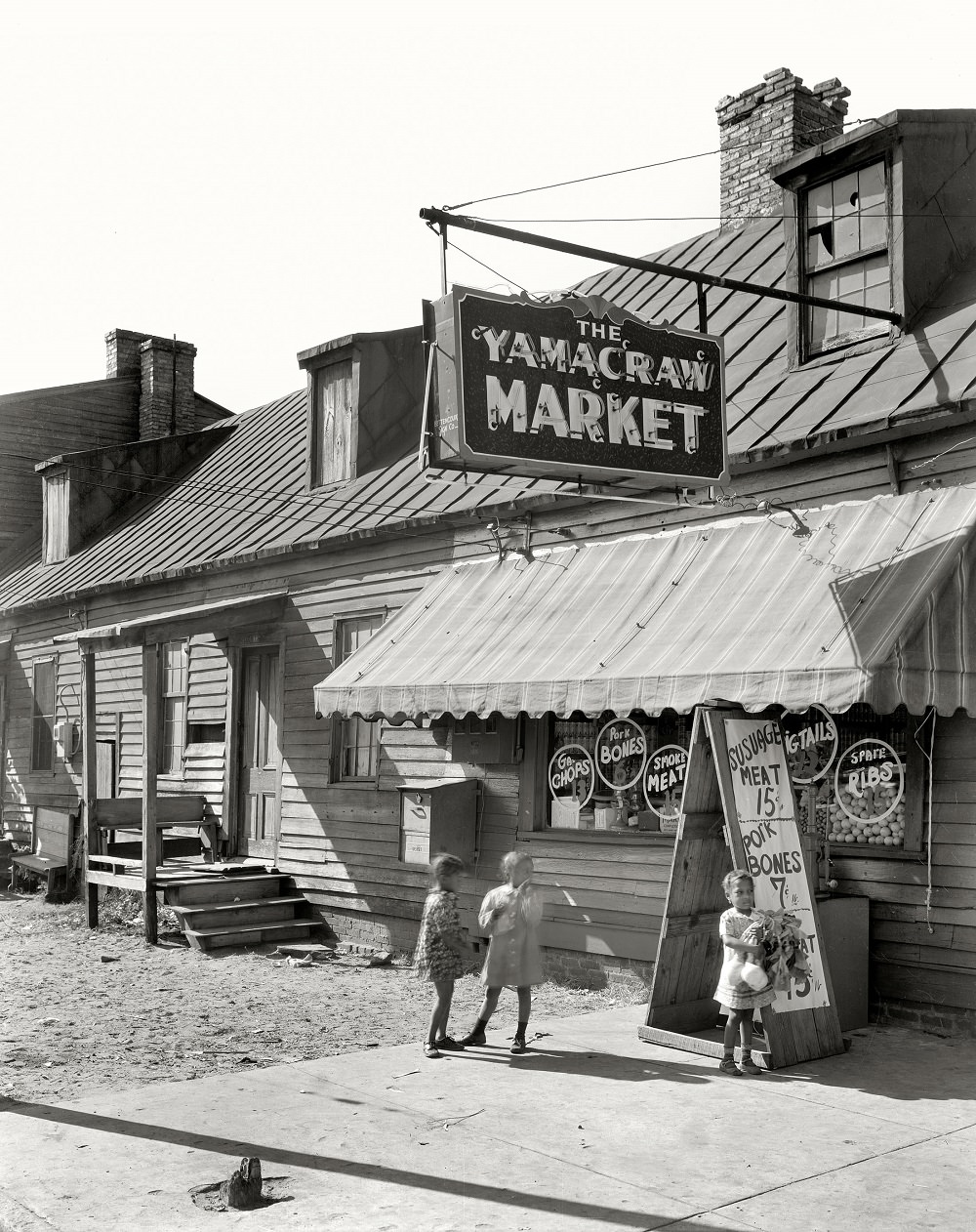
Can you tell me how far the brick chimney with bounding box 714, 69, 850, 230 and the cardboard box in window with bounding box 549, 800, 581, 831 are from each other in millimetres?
6642

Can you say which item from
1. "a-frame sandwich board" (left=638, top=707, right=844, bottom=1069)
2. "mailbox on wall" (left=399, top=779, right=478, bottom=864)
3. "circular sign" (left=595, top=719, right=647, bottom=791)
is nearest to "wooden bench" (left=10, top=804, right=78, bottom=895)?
"mailbox on wall" (left=399, top=779, right=478, bottom=864)

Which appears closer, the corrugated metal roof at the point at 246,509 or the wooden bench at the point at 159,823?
the corrugated metal roof at the point at 246,509

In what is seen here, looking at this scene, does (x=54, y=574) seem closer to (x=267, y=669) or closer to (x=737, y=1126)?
(x=267, y=669)

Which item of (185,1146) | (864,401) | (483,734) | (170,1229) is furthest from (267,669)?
(170,1229)

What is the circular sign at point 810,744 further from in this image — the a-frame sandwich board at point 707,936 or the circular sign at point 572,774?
the circular sign at point 572,774

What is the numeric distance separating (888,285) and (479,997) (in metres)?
6.43

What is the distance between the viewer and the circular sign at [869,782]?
26.8 ft

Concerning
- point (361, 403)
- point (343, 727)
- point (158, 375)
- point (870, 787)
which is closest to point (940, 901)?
point (870, 787)

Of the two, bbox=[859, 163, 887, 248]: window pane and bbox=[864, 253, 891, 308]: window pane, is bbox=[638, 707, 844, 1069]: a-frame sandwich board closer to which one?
bbox=[864, 253, 891, 308]: window pane

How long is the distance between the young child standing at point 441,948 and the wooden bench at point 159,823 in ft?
22.4

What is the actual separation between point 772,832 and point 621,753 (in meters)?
2.50

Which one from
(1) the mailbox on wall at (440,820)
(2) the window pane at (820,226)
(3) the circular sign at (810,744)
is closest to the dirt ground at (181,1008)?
(1) the mailbox on wall at (440,820)

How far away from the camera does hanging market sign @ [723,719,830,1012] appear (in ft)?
23.9

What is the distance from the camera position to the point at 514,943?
7.65 metres
